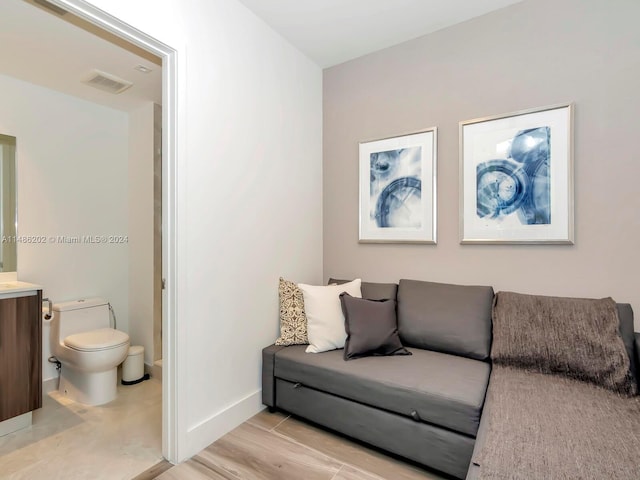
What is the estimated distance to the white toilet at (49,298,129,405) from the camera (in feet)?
7.80

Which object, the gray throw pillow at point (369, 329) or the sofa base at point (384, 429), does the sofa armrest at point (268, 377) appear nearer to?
the sofa base at point (384, 429)

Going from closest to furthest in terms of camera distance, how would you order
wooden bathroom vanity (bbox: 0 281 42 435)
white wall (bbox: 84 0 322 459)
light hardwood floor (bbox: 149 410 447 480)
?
light hardwood floor (bbox: 149 410 447 480) → white wall (bbox: 84 0 322 459) → wooden bathroom vanity (bbox: 0 281 42 435)

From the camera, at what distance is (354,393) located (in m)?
1.85

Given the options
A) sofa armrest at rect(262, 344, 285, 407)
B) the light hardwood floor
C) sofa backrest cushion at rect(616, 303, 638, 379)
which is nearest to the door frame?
the light hardwood floor

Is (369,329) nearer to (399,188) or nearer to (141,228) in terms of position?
(399,188)

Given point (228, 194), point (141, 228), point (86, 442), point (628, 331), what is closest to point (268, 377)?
point (86, 442)

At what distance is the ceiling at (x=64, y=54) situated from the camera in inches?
74.2

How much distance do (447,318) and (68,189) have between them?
326 cm

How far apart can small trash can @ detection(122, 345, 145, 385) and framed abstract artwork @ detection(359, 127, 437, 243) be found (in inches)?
85.3

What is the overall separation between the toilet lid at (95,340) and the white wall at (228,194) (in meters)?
1.04

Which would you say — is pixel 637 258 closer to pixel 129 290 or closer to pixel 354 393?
pixel 354 393

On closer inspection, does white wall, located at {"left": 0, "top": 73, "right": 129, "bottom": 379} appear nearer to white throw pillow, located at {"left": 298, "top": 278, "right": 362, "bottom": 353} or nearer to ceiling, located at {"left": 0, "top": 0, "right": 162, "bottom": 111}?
ceiling, located at {"left": 0, "top": 0, "right": 162, "bottom": 111}

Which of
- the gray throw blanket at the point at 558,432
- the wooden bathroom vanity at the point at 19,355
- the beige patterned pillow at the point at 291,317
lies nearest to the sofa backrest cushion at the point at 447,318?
the gray throw blanket at the point at 558,432

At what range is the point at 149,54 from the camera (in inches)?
87.2
